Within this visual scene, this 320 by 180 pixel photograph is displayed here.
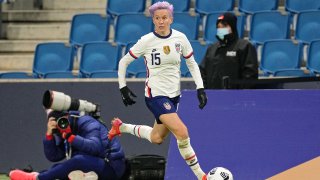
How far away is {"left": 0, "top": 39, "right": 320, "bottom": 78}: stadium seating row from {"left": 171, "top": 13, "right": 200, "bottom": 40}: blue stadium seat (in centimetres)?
70

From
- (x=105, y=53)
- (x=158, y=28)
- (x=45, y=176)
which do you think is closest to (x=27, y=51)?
(x=105, y=53)

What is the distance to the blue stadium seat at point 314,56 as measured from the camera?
40.5 ft

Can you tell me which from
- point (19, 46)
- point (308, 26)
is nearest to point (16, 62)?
point (19, 46)

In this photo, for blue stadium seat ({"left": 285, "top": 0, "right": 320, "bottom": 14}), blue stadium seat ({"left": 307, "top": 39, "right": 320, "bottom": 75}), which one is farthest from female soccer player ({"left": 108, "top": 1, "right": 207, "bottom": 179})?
blue stadium seat ({"left": 285, "top": 0, "right": 320, "bottom": 14})

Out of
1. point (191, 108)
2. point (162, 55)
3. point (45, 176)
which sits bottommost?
point (45, 176)

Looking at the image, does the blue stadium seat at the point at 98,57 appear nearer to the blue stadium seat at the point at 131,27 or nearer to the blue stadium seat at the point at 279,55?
the blue stadium seat at the point at 131,27

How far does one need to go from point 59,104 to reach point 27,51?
18.5 feet

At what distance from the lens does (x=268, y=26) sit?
13352 millimetres

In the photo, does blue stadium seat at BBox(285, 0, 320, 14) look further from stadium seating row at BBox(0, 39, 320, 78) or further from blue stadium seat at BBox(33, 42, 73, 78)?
blue stadium seat at BBox(33, 42, 73, 78)

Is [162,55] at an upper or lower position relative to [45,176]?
upper

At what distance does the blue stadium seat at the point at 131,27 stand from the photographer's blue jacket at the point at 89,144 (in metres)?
3.63

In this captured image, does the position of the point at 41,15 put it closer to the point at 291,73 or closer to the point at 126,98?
the point at 291,73

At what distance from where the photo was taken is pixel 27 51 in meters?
15.2

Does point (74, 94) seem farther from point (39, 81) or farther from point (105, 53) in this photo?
point (105, 53)
